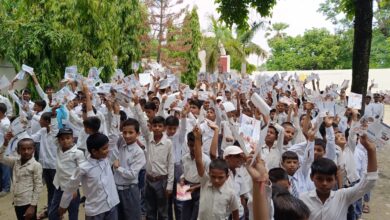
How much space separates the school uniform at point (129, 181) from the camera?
12.7ft

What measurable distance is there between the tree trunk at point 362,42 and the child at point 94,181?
5.59 metres

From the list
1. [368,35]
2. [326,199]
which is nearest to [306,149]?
[326,199]

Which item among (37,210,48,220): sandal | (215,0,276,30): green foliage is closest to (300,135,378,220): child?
(37,210,48,220): sandal

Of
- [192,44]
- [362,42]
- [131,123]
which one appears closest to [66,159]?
[131,123]

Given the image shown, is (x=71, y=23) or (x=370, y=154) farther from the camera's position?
(x=71, y=23)

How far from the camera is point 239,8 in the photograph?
8.34 metres

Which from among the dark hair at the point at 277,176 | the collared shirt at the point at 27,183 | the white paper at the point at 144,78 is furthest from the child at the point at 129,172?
the white paper at the point at 144,78

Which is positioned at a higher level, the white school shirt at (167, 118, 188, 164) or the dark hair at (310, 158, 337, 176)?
the dark hair at (310, 158, 337, 176)

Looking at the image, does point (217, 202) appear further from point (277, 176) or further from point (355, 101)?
point (355, 101)

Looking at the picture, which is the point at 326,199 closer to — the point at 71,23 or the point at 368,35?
the point at 368,35

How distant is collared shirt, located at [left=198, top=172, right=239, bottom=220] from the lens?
123 inches

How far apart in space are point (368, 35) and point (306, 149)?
15.1ft

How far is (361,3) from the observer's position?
711 centimetres

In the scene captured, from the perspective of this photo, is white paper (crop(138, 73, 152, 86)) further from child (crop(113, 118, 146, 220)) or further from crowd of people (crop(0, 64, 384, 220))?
child (crop(113, 118, 146, 220))
